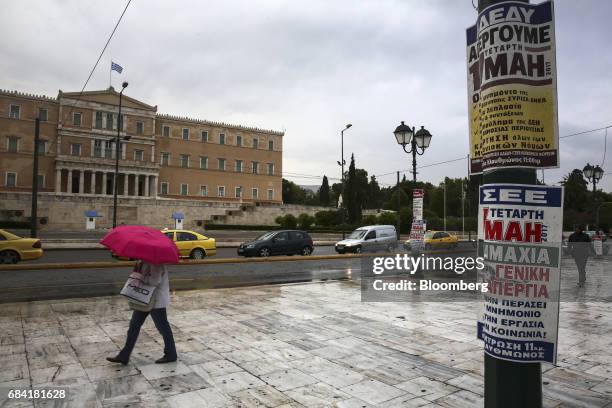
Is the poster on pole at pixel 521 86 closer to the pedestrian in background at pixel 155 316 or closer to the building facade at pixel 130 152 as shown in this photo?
the pedestrian in background at pixel 155 316

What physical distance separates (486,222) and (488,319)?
62 cm

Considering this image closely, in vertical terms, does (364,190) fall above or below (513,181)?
above

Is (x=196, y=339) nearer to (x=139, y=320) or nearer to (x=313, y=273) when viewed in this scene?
(x=139, y=320)

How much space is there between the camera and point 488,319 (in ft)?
8.98

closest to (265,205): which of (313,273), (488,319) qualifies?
(313,273)

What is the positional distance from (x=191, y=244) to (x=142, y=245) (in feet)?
53.6

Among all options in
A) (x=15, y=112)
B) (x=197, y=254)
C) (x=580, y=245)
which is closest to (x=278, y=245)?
(x=197, y=254)

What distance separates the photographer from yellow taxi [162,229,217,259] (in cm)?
2048

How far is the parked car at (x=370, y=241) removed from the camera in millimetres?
24828

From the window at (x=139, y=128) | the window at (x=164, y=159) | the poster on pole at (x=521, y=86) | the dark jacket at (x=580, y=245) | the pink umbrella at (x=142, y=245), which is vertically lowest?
the dark jacket at (x=580, y=245)

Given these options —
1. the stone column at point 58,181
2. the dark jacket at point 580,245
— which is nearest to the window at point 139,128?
the stone column at point 58,181

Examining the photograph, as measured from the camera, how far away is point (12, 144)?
56.8m

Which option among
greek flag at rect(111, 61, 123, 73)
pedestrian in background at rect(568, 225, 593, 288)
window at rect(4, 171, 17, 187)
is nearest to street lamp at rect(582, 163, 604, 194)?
pedestrian in background at rect(568, 225, 593, 288)

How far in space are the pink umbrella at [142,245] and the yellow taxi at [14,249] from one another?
585 inches
